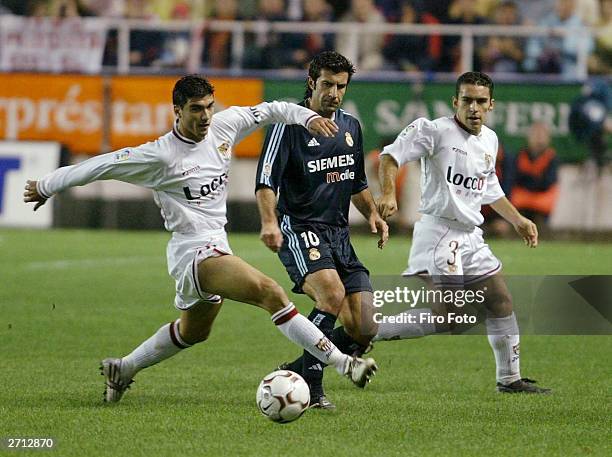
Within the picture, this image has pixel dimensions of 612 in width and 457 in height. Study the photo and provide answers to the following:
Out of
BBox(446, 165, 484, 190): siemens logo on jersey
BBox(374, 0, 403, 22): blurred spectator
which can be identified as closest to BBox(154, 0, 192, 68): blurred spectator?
BBox(374, 0, 403, 22): blurred spectator

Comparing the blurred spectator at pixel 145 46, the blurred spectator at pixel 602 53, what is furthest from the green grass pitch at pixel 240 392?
the blurred spectator at pixel 602 53

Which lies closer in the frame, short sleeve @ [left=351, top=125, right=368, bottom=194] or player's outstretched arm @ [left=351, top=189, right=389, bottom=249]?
player's outstretched arm @ [left=351, top=189, right=389, bottom=249]

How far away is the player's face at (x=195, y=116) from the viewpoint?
739 centimetres

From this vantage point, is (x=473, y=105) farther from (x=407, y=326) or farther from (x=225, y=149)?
(x=225, y=149)

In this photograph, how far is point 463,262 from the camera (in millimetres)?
8555

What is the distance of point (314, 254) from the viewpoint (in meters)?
7.77

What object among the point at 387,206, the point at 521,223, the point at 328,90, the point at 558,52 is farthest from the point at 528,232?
the point at 558,52

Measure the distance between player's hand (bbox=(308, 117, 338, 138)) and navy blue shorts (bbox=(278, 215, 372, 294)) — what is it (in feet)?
2.37

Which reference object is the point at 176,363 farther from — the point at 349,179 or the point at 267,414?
the point at 267,414

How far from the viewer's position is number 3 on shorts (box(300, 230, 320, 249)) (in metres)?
7.82

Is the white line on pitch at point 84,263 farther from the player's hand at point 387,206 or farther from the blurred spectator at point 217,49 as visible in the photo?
the player's hand at point 387,206

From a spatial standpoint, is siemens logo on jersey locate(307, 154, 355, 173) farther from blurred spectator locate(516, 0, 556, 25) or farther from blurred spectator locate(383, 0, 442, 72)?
blurred spectator locate(516, 0, 556, 25)

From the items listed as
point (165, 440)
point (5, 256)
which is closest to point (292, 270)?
point (165, 440)

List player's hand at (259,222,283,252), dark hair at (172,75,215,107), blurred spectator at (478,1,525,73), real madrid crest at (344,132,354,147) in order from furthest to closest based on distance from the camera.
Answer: blurred spectator at (478,1,525,73), real madrid crest at (344,132,354,147), dark hair at (172,75,215,107), player's hand at (259,222,283,252)
